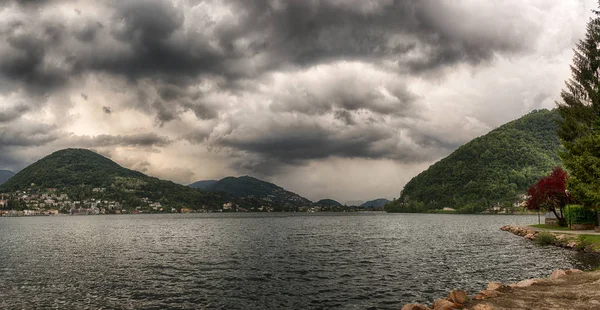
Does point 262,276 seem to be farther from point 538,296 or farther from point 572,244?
point 572,244

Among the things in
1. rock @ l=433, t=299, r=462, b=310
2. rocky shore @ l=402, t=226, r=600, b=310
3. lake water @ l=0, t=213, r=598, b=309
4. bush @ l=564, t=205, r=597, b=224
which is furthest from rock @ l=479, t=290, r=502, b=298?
bush @ l=564, t=205, r=597, b=224

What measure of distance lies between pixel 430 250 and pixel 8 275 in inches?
2139

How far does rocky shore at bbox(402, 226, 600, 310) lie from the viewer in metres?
17.4

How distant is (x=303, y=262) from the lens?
43.8 metres

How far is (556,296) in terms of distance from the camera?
19375 millimetres

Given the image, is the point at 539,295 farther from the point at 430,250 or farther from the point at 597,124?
the point at 597,124

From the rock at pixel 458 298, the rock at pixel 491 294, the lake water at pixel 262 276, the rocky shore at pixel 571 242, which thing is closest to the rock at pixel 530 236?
→ the rocky shore at pixel 571 242

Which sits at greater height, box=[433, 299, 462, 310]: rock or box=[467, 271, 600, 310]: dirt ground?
box=[467, 271, 600, 310]: dirt ground

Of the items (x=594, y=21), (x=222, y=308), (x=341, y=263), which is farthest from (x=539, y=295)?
(x=594, y=21)

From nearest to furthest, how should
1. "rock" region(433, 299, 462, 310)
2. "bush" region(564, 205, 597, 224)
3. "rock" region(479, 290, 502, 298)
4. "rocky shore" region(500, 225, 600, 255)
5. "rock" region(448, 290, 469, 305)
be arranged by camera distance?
1. "rock" region(433, 299, 462, 310)
2. "rock" region(448, 290, 469, 305)
3. "rock" region(479, 290, 502, 298)
4. "rocky shore" region(500, 225, 600, 255)
5. "bush" region(564, 205, 597, 224)

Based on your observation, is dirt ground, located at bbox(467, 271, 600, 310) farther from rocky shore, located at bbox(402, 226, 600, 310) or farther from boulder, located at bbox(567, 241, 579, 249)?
boulder, located at bbox(567, 241, 579, 249)

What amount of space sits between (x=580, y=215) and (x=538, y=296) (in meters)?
59.3

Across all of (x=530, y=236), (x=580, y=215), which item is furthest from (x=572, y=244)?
(x=580, y=215)

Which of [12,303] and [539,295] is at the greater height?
[539,295]
